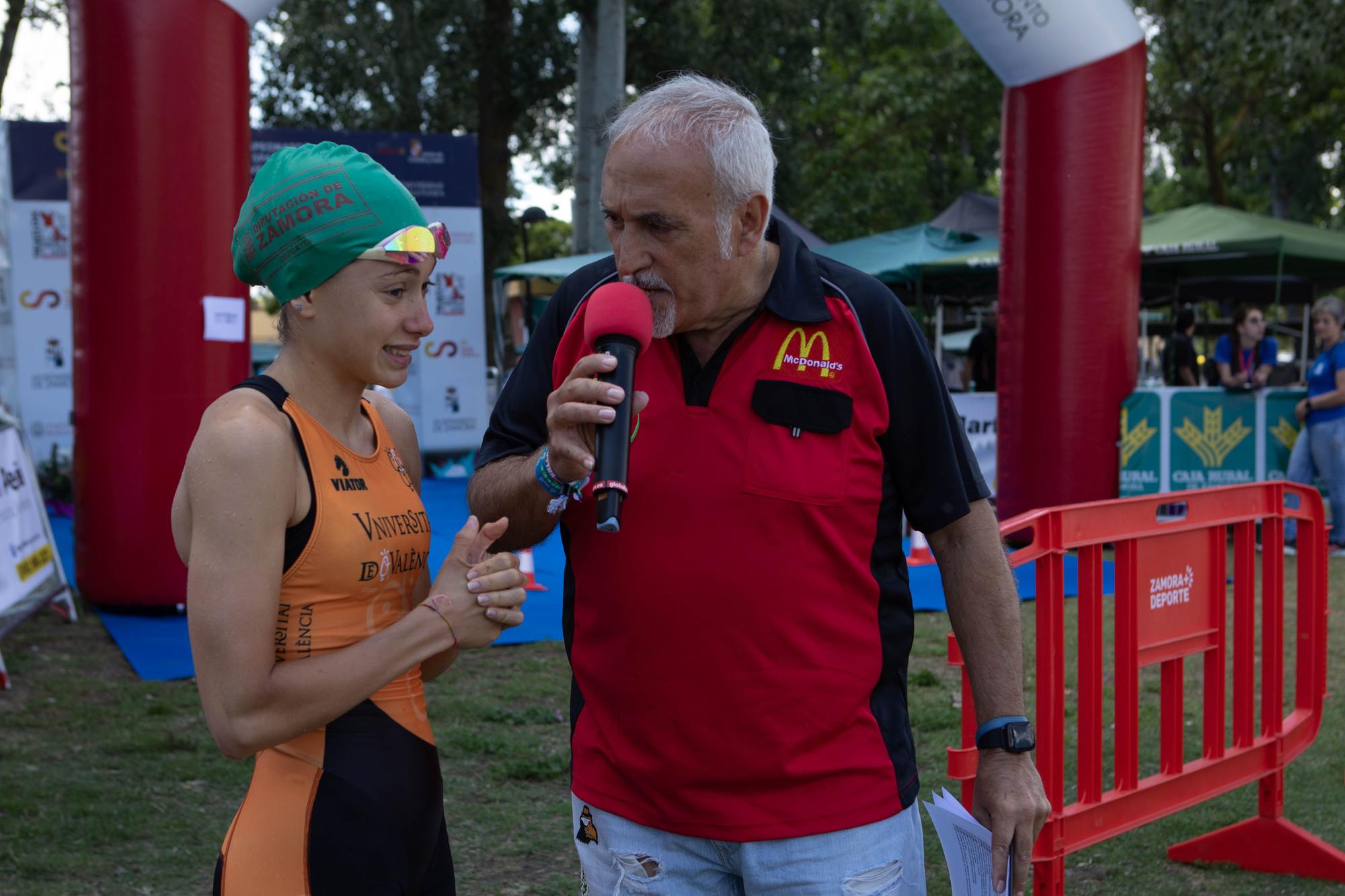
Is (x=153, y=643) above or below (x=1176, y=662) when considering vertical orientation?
below

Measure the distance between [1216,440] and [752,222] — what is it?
10293 millimetres

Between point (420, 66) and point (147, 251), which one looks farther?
point (420, 66)

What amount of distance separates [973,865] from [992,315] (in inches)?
733

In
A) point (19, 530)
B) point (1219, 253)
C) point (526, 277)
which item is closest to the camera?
point (19, 530)

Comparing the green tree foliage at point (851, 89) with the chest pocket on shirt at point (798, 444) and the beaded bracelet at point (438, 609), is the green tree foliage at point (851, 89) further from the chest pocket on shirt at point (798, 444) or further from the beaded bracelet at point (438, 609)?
the beaded bracelet at point (438, 609)

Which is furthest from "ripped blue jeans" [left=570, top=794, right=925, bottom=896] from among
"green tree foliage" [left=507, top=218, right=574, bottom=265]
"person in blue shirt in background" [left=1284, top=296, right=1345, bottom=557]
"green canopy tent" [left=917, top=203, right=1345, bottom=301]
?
"green tree foliage" [left=507, top=218, right=574, bottom=265]

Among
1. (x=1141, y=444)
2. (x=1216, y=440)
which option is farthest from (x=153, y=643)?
(x=1216, y=440)

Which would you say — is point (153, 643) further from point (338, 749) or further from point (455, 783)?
point (338, 749)

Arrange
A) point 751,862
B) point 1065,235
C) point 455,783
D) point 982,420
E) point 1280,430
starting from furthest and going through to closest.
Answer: point 982,420 < point 1280,430 < point 1065,235 < point 455,783 < point 751,862

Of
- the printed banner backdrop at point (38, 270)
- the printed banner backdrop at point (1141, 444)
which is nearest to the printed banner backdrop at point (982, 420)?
the printed banner backdrop at point (1141, 444)

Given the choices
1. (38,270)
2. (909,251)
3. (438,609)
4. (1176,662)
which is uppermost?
(909,251)

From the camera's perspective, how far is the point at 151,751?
5.45 metres

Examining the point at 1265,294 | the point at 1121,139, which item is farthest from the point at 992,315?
the point at 1121,139

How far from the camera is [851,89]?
1224 inches
